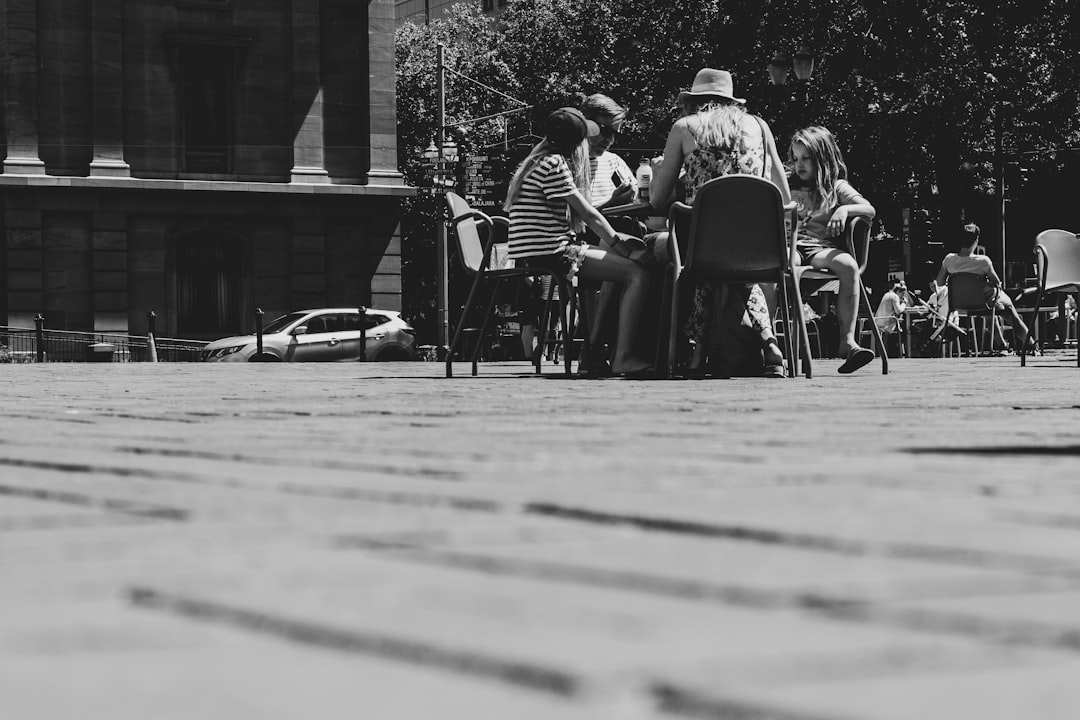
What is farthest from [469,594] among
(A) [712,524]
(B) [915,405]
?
(B) [915,405]

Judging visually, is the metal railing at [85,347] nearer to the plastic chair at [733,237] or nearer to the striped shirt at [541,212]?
the striped shirt at [541,212]

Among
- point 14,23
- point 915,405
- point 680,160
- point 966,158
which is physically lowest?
point 915,405

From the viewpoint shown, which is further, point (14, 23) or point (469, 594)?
point (14, 23)

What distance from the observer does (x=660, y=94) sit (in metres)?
37.4

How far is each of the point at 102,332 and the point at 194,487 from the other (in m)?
33.9

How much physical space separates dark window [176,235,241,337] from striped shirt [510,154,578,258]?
91.5ft

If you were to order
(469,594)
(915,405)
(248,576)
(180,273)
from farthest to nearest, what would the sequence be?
(180,273) → (915,405) → (248,576) → (469,594)

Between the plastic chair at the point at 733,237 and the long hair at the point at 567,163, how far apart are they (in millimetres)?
993

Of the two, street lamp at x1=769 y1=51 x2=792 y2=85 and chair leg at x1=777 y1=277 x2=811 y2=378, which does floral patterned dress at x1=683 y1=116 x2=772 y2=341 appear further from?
street lamp at x1=769 y1=51 x2=792 y2=85

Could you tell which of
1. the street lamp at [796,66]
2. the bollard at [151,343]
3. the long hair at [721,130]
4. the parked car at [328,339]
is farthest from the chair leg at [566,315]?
the bollard at [151,343]

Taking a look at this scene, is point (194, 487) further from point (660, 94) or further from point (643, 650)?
point (660, 94)

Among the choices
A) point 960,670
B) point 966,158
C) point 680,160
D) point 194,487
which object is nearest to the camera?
point 960,670

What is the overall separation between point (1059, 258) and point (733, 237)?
16.8 ft

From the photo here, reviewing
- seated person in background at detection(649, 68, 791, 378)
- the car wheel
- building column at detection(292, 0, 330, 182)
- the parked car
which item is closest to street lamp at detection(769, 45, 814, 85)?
the parked car
